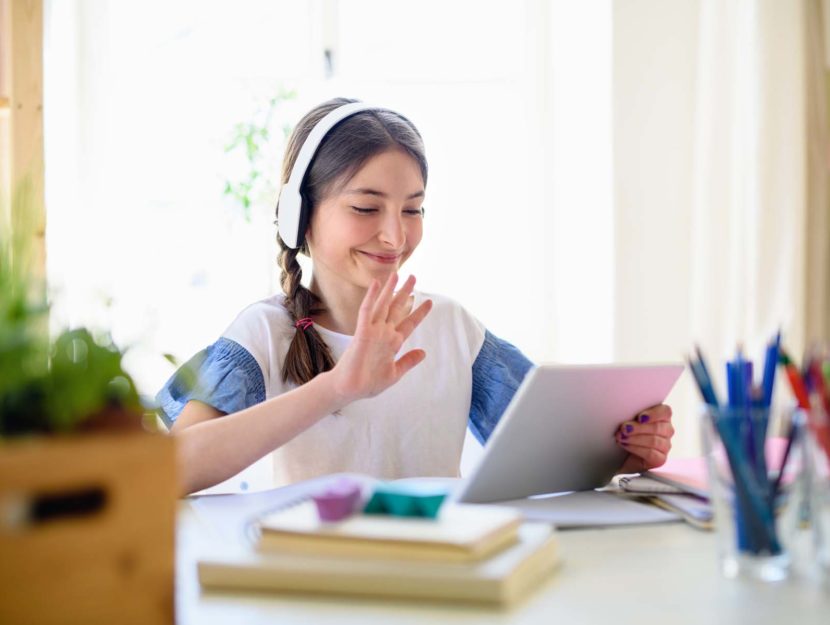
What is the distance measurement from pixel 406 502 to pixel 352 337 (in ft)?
2.85

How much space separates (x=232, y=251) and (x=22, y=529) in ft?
8.07

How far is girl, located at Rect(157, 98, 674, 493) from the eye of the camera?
1.64m

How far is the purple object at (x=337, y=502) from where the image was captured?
811 millimetres

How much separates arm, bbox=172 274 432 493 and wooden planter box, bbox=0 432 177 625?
684 mm

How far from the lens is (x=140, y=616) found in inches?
24.6

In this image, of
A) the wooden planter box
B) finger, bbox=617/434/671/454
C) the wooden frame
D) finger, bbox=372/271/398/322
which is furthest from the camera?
the wooden frame

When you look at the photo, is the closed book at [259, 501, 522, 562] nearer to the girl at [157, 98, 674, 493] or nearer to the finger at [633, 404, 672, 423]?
the finger at [633, 404, 672, 423]

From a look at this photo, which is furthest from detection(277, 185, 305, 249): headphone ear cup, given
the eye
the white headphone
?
the eye

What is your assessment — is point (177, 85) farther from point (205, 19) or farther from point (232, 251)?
point (232, 251)

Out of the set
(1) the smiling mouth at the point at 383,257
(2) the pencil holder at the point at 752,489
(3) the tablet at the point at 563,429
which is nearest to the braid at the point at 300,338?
(1) the smiling mouth at the point at 383,257

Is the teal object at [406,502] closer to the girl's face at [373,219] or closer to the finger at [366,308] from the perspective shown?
the finger at [366,308]

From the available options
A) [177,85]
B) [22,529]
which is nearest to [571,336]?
[177,85]

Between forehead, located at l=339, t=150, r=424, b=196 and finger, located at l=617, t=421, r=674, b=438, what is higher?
forehead, located at l=339, t=150, r=424, b=196

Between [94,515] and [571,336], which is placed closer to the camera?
[94,515]
